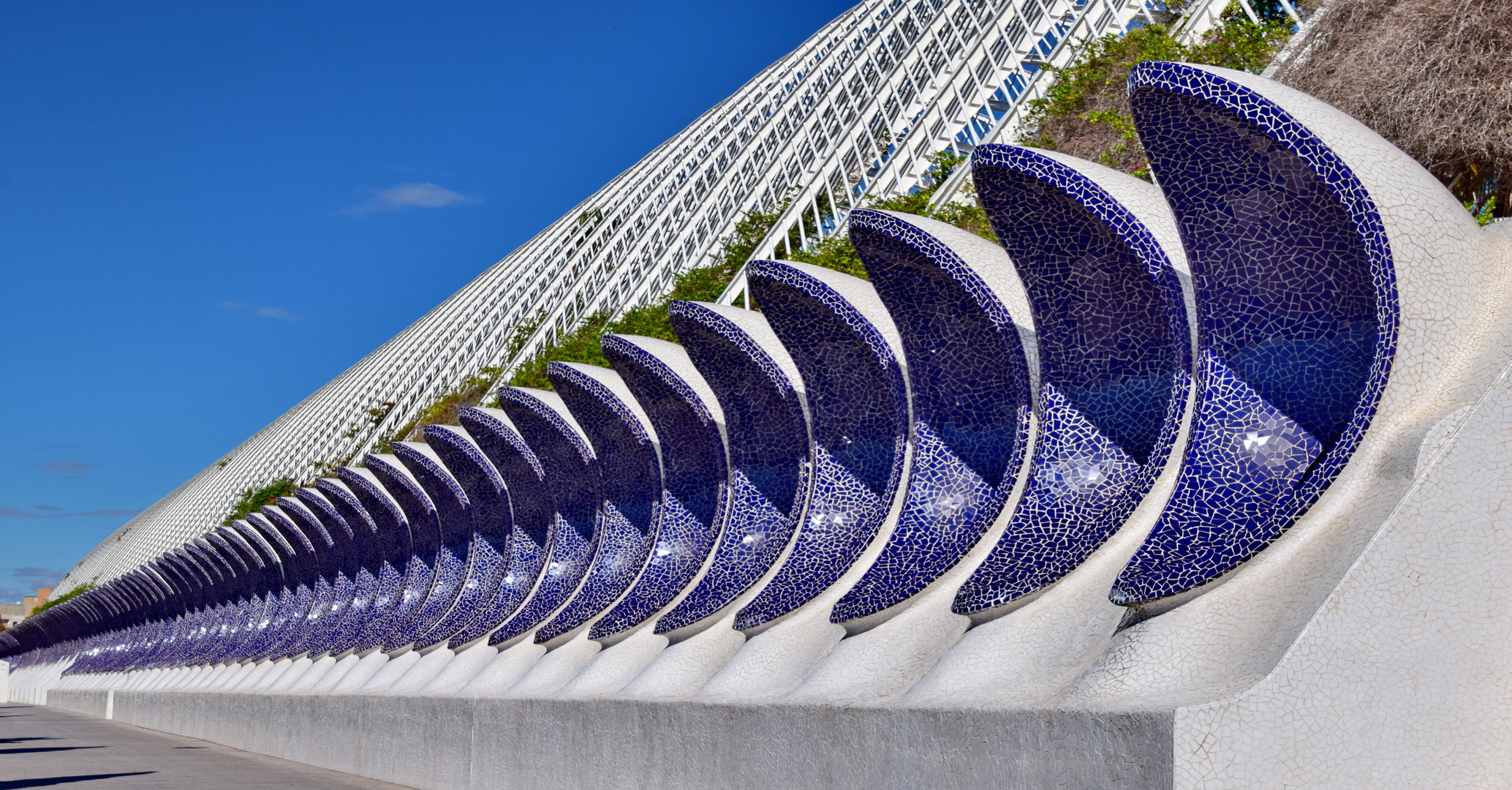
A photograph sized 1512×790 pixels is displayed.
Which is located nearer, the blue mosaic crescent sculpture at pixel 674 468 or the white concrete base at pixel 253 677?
the blue mosaic crescent sculpture at pixel 674 468

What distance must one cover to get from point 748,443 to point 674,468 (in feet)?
5.13

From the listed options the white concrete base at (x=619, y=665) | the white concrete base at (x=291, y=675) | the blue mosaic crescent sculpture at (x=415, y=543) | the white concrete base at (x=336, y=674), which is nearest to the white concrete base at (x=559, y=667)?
the white concrete base at (x=619, y=665)

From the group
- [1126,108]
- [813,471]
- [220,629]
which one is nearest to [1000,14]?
[1126,108]

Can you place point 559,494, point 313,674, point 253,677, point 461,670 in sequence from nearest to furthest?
point 461,670 < point 559,494 < point 313,674 < point 253,677

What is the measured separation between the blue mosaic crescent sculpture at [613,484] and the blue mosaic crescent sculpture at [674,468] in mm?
218

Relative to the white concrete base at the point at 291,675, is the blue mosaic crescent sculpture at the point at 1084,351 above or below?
above

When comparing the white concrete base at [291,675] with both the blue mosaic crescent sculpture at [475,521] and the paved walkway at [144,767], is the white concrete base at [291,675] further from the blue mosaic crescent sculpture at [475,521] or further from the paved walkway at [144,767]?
the blue mosaic crescent sculpture at [475,521]

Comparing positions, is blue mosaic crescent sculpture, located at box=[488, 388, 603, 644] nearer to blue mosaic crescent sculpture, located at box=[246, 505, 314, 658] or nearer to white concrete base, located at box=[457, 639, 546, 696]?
white concrete base, located at box=[457, 639, 546, 696]

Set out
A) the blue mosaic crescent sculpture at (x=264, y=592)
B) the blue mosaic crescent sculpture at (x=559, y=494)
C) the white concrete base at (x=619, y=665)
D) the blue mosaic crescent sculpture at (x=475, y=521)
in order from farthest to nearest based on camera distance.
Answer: the blue mosaic crescent sculpture at (x=264, y=592) < the blue mosaic crescent sculpture at (x=475, y=521) < the blue mosaic crescent sculpture at (x=559, y=494) < the white concrete base at (x=619, y=665)

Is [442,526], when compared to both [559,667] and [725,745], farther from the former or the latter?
[725,745]

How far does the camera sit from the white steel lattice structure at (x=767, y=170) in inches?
811

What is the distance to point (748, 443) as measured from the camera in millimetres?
11289

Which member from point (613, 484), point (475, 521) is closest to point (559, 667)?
point (613, 484)

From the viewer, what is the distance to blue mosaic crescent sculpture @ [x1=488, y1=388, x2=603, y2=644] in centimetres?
1408
